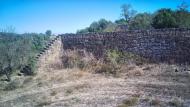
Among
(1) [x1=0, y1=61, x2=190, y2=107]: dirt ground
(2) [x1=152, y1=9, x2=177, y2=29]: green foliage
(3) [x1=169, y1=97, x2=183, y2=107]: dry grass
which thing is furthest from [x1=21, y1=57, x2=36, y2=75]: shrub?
(3) [x1=169, y1=97, x2=183, y2=107]: dry grass

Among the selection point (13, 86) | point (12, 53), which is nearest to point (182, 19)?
point (12, 53)

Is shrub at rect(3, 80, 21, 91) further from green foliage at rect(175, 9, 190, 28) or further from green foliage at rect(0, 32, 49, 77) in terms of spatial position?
green foliage at rect(175, 9, 190, 28)

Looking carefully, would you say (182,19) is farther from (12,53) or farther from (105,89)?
(12,53)

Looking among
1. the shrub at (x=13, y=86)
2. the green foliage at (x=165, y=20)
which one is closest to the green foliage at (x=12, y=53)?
the shrub at (x=13, y=86)

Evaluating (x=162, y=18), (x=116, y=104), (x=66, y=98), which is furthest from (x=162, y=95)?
(x=162, y=18)

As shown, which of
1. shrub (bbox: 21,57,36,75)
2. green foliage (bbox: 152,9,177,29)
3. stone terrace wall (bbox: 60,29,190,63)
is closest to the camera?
stone terrace wall (bbox: 60,29,190,63)

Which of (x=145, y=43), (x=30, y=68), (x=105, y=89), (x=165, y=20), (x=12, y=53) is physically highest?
(x=165, y=20)

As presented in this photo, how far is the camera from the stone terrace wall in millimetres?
18672

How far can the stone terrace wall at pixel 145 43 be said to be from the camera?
1867cm

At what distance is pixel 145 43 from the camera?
19609 millimetres

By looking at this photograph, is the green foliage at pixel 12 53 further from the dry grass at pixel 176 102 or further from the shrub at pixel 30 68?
the dry grass at pixel 176 102

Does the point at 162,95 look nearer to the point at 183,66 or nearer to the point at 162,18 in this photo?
the point at 183,66

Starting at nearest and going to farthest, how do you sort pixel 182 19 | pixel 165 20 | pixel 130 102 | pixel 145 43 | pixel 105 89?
pixel 130 102 → pixel 105 89 → pixel 145 43 → pixel 182 19 → pixel 165 20

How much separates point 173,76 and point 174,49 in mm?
3709
